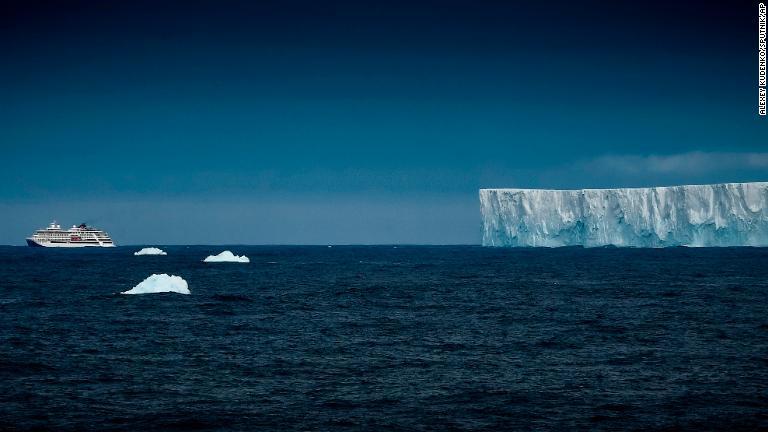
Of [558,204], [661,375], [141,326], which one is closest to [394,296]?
[141,326]

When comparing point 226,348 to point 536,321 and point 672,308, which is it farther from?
point 672,308

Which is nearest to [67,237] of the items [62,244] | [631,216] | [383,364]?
[62,244]

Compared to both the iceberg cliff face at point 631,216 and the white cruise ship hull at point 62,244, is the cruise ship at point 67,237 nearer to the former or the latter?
the white cruise ship hull at point 62,244

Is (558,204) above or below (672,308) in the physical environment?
above

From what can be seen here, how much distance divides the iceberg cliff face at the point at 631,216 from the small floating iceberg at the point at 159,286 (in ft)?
271

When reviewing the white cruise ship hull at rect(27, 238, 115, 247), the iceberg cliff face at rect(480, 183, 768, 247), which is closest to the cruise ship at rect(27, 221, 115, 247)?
the white cruise ship hull at rect(27, 238, 115, 247)

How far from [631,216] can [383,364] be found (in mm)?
100044

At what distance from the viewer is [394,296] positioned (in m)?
43.8

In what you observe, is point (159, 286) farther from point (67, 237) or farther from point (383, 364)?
point (67, 237)

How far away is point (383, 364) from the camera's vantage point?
70.2ft

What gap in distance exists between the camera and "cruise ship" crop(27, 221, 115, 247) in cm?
17275

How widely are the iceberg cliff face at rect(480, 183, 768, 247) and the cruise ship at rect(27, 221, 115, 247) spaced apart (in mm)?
94445

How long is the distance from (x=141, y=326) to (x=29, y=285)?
26546mm

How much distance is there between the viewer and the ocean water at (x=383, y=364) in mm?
15922
